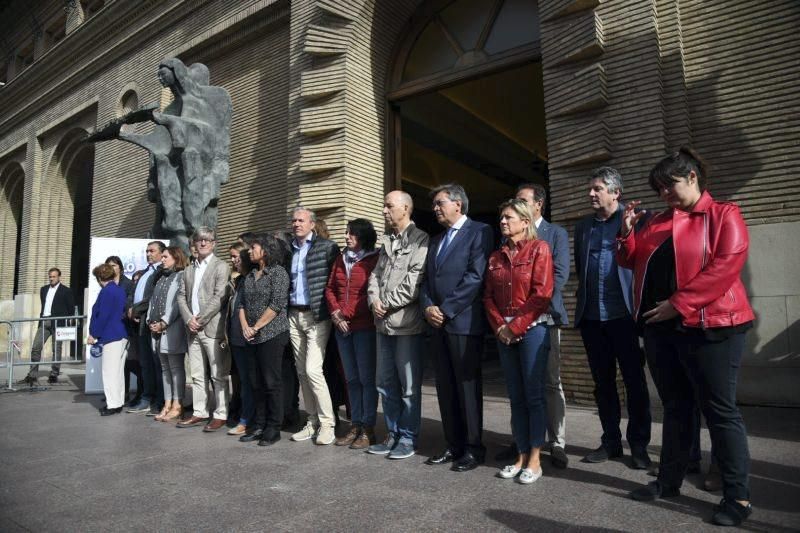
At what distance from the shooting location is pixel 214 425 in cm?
514

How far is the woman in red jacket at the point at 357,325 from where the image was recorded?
4398 mm

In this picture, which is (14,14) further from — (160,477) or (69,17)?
(160,477)

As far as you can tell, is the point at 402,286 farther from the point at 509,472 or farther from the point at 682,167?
the point at 682,167

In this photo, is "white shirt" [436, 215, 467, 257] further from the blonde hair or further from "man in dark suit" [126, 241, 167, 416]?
"man in dark suit" [126, 241, 167, 416]

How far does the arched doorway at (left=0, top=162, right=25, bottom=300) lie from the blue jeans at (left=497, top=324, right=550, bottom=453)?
2159 cm

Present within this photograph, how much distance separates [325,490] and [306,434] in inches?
57.6

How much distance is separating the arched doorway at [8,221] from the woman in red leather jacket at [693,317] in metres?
22.3

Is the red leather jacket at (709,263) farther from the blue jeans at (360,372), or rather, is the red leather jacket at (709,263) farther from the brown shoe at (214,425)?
the brown shoe at (214,425)

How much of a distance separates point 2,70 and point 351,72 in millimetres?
17978

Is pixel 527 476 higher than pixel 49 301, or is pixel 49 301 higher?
pixel 49 301

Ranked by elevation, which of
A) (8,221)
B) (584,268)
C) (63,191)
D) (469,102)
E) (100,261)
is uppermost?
(469,102)

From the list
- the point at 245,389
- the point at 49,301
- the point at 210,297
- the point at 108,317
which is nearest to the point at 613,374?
the point at 245,389

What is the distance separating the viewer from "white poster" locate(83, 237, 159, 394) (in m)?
7.68

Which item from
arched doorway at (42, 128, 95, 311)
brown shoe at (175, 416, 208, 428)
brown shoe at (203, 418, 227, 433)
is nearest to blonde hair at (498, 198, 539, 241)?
brown shoe at (203, 418, 227, 433)
